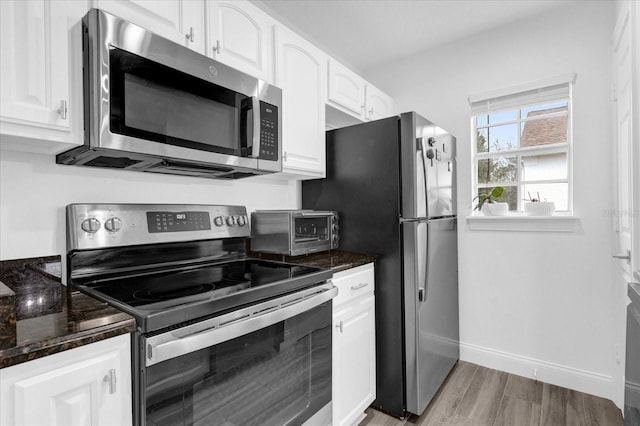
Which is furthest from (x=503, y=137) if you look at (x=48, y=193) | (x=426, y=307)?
(x=48, y=193)

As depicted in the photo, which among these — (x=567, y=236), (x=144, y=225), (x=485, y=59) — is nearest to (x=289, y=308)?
(x=144, y=225)

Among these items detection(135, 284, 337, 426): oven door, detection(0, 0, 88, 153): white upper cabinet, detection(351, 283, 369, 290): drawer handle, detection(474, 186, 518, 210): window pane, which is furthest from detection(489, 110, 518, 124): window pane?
detection(0, 0, 88, 153): white upper cabinet

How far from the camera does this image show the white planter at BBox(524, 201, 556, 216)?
2.38 m

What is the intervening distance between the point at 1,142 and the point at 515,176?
2998mm

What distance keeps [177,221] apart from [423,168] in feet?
4.69

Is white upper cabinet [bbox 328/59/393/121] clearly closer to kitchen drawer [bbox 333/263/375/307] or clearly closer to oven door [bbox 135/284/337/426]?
kitchen drawer [bbox 333/263/375/307]

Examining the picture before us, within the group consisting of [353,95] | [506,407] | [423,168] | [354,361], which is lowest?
[506,407]

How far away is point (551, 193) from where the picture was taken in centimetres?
247

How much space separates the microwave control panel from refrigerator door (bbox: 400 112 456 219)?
0.76 m

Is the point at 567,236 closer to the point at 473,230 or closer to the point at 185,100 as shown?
the point at 473,230

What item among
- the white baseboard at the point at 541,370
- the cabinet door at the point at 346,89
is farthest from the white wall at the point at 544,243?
the cabinet door at the point at 346,89

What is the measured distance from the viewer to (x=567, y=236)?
2303 mm

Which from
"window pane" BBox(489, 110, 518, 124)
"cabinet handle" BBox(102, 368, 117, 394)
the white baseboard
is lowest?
the white baseboard

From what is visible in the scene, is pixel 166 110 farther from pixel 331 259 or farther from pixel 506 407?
pixel 506 407
